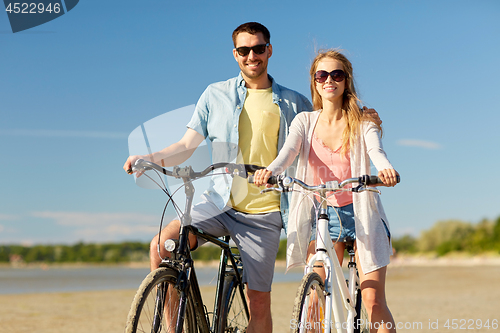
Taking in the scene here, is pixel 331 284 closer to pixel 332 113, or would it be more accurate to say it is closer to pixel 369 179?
pixel 369 179

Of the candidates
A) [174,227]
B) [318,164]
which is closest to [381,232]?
[318,164]

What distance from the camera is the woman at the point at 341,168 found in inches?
117

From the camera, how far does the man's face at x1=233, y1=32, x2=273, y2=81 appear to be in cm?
334

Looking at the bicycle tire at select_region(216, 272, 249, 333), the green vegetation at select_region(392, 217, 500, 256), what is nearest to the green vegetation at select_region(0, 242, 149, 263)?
the green vegetation at select_region(392, 217, 500, 256)

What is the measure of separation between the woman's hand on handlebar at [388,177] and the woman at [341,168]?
0.92 feet

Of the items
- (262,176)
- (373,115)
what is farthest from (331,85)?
(262,176)

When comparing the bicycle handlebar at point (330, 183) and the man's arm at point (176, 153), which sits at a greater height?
the man's arm at point (176, 153)

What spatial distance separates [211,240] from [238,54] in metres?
1.31

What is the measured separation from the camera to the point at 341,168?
3045 mm

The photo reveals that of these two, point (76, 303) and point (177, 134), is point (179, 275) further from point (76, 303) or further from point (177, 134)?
point (76, 303)

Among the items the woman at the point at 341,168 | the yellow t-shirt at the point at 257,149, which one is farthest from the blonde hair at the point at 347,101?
the yellow t-shirt at the point at 257,149

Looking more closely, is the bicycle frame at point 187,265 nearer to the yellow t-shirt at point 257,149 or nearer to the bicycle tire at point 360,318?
the yellow t-shirt at point 257,149

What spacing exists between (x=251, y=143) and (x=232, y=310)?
1172mm

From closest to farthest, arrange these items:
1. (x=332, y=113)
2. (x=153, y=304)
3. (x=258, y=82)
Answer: (x=153, y=304), (x=332, y=113), (x=258, y=82)
